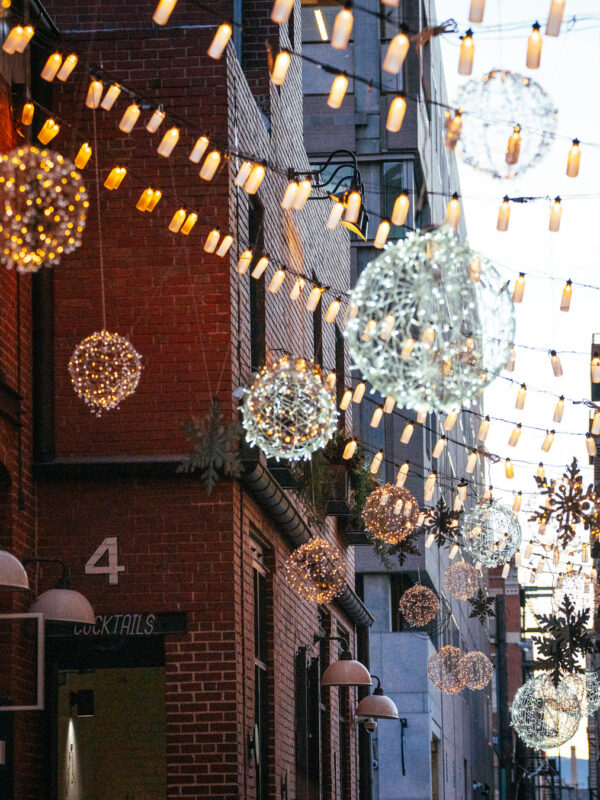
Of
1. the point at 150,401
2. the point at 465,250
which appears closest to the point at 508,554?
the point at 150,401

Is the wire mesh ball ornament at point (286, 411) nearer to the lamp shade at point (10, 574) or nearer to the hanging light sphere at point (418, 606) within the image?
the lamp shade at point (10, 574)

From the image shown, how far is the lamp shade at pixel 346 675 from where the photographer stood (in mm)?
15562

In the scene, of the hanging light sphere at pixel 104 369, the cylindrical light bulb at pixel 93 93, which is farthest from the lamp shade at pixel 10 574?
the cylindrical light bulb at pixel 93 93

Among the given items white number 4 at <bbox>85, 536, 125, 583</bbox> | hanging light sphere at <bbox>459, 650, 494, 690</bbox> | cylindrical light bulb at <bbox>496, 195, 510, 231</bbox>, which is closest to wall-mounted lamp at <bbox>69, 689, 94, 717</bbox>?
white number 4 at <bbox>85, 536, 125, 583</bbox>

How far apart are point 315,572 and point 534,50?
19.8 ft

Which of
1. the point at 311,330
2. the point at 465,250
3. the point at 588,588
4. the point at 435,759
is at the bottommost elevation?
the point at 435,759

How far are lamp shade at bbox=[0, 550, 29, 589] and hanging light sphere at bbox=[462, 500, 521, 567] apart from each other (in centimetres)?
651

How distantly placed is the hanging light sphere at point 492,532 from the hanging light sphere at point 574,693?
13.5 feet

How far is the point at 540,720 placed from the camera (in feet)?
68.7

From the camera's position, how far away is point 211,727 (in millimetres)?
11906

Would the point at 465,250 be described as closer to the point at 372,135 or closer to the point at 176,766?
the point at 176,766

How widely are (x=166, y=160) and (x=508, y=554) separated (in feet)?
19.0

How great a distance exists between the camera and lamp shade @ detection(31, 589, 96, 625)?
10.7 meters

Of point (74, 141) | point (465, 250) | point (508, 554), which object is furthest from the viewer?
point (508, 554)
